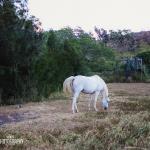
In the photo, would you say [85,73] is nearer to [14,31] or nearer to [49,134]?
[14,31]

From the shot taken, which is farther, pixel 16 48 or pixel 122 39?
pixel 122 39

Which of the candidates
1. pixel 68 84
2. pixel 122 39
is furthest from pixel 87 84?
pixel 122 39

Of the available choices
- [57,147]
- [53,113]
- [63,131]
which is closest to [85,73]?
[53,113]

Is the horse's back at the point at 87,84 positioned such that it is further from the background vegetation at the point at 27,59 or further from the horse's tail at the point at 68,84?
the background vegetation at the point at 27,59

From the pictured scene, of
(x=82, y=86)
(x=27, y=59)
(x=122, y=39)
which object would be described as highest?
(x=122, y=39)

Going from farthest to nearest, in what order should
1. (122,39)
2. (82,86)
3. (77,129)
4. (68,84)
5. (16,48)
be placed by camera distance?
(122,39), (16,48), (82,86), (68,84), (77,129)

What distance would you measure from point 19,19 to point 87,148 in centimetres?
752

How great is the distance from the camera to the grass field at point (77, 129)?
23.4ft

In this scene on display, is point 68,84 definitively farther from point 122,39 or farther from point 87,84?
point 122,39

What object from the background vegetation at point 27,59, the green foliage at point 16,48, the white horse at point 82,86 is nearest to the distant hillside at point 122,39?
the background vegetation at point 27,59

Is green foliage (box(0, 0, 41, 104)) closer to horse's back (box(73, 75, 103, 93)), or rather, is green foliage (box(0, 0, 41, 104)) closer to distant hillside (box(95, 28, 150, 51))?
horse's back (box(73, 75, 103, 93))

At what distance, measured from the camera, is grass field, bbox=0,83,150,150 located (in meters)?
7.13

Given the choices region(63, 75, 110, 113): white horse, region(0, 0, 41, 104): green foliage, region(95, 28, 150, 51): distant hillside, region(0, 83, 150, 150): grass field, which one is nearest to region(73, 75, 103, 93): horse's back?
region(63, 75, 110, 113): white horse

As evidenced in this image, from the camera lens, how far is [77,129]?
8539mm
